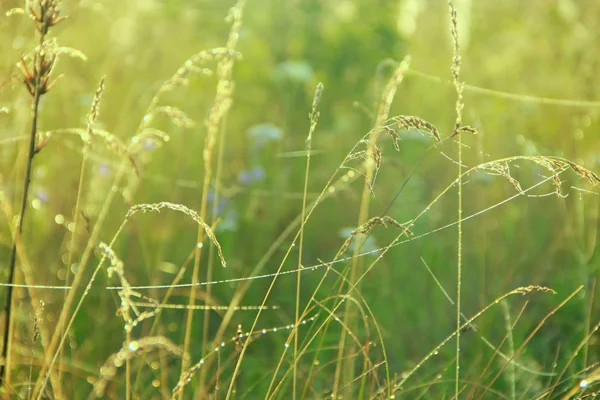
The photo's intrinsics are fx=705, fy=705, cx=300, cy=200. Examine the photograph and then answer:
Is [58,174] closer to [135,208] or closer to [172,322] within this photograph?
[172,322]

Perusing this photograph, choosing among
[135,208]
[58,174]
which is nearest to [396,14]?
[58,174]

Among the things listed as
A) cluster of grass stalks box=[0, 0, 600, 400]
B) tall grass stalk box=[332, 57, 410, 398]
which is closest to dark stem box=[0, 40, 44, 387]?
cluster of grass stalks box=[0, 0, 600, 400]

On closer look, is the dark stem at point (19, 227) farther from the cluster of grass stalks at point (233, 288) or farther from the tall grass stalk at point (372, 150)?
the tall grass stalk at point (372, 150)

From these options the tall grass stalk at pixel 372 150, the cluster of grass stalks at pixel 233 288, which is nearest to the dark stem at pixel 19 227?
the cluster of grass stalks at pixel 233 288

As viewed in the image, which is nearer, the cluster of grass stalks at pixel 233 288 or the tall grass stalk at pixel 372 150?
the tall grass stalk at pixel 372 150

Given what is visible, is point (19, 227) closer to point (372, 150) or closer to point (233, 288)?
point (372, 150)

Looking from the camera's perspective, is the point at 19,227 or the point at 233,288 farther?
the point at 233,288

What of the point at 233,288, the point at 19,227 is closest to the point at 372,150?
the point at 19,227

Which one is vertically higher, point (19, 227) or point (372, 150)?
point (372, 150)

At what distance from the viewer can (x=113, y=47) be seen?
3699 mm

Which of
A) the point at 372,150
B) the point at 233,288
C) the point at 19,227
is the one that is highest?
the point at 372,150

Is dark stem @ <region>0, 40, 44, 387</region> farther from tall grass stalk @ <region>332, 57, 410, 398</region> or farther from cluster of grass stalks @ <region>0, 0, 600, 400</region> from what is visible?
tall grass stalk @ <region>332, 57, 410, 398</region>

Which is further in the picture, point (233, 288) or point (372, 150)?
point (233, 288)

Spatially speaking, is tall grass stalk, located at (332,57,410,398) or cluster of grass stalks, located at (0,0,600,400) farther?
cluster of grass stalks, located at (0,0,600,400)
